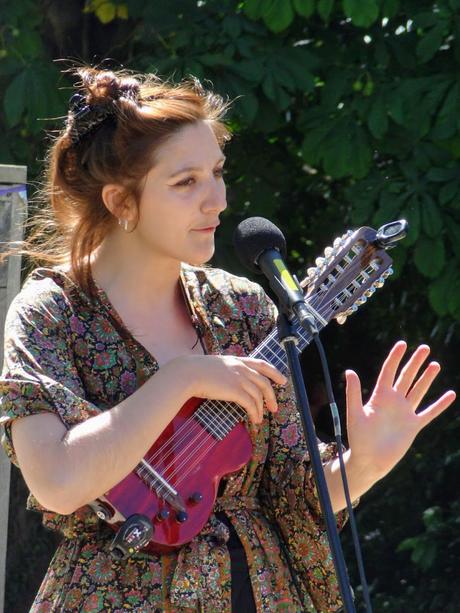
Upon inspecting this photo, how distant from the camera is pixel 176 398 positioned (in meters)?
2.11

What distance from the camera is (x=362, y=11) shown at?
12.9 ft

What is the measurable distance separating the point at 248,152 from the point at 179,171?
245 cm

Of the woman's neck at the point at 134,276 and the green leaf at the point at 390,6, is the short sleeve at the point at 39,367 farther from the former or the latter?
the green leaf at the point at 390,6

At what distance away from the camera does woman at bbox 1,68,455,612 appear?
83.0 inches

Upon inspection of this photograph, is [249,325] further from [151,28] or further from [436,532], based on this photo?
[436,532]

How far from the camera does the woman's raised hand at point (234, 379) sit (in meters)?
2.14

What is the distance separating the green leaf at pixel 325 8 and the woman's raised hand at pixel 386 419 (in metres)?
2.02

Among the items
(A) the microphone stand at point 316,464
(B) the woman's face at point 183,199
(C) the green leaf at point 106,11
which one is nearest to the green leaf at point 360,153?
(C) the green leaf at point 106,11

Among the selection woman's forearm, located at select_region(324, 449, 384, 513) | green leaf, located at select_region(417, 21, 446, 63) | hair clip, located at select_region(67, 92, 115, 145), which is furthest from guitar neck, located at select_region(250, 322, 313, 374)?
green leaf, located at select_region(417, 21, 446, 63)

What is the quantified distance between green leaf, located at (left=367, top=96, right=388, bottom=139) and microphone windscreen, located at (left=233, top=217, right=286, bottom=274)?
80.4 inches

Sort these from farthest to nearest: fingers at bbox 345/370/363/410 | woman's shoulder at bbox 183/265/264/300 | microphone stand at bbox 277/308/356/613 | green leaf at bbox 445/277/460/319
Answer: green leaf at bbox 445/277/460/319 → woman's shoulder at bbox 183/265/264/300 → fingers at bbox 345/370/363/410 → microphone stand at bbox 277/308/356/613

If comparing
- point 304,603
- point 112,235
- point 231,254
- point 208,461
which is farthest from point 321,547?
point 231,254

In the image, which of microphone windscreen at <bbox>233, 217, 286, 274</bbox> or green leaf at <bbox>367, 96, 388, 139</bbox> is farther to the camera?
green leaf at <bbox>367, 96, 388, 139</bbox>

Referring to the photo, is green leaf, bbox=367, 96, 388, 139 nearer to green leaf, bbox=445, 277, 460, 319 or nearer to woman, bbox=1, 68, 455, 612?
green leaf, bbox=445, 277, 460, 319
